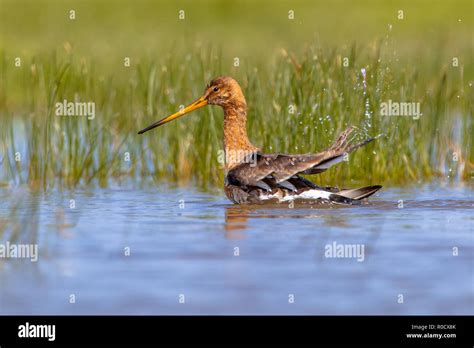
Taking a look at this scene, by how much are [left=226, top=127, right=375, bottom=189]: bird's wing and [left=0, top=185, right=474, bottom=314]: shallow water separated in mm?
399

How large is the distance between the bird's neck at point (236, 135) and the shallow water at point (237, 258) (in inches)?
26.0

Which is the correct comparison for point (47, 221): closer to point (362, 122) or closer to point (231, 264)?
point (231, 264)

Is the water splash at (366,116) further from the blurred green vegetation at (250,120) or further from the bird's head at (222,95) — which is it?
the bird's head at (222,95)

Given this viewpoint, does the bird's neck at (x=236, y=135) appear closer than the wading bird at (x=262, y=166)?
No

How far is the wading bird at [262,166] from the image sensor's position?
13.3 meters

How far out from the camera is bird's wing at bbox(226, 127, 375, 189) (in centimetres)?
1314

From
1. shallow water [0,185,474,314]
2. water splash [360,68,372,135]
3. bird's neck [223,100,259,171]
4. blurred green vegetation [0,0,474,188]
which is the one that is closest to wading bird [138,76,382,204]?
bird's neck [223,100,259,171]

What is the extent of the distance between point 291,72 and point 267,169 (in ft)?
11.9

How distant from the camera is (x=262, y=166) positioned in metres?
13.9

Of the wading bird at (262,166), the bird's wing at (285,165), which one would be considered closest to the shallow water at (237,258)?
the wading bird at (262,166)

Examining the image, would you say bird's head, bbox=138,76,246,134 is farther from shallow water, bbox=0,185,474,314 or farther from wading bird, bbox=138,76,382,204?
shallow water, bbox=0,185,474,314

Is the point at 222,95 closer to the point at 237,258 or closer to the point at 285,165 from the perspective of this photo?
the point at 285,165

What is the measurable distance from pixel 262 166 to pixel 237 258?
349 cm

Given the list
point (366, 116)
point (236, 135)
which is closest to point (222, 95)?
point (236, 135)
